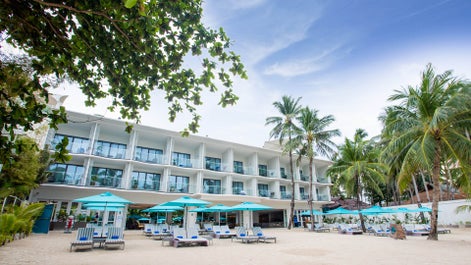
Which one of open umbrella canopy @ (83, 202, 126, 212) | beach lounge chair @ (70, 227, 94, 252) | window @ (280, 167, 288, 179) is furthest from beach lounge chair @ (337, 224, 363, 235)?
beach lounge chair @ (70, 227, 94, 252)

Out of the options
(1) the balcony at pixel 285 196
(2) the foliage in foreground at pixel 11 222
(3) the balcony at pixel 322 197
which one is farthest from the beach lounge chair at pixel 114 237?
(3) the balcony at pixel 322 197

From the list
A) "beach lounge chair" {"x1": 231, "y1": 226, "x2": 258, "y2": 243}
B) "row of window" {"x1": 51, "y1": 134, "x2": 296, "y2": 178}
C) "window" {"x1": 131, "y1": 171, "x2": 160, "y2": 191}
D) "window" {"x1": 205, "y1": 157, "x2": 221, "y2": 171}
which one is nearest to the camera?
"beach lounge chair" {"x1": 231, "y1": 226, "x2": 258, "y2": 243}

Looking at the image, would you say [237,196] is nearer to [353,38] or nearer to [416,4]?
[353,38]

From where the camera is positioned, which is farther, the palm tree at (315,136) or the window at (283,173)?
the window at (283,173)

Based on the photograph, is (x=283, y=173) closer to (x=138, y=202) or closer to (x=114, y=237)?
(x=138, y=202)

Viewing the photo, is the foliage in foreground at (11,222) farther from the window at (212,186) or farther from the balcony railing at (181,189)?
the window at (212,186)

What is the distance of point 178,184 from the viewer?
894 inches

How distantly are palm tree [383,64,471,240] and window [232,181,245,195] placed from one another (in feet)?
50.3

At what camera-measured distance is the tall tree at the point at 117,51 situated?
335 centimetres

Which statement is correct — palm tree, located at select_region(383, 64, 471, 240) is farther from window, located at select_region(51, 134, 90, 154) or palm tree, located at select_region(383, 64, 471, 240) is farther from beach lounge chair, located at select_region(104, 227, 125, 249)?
window, located at select_region(51, 134, 90, 154)

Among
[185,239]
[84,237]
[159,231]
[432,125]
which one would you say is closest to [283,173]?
[159,231]

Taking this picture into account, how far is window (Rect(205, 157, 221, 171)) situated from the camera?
25.1 m

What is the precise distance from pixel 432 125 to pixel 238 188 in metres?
18.5

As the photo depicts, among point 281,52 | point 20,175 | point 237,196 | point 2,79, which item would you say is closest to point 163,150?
point 237,196
